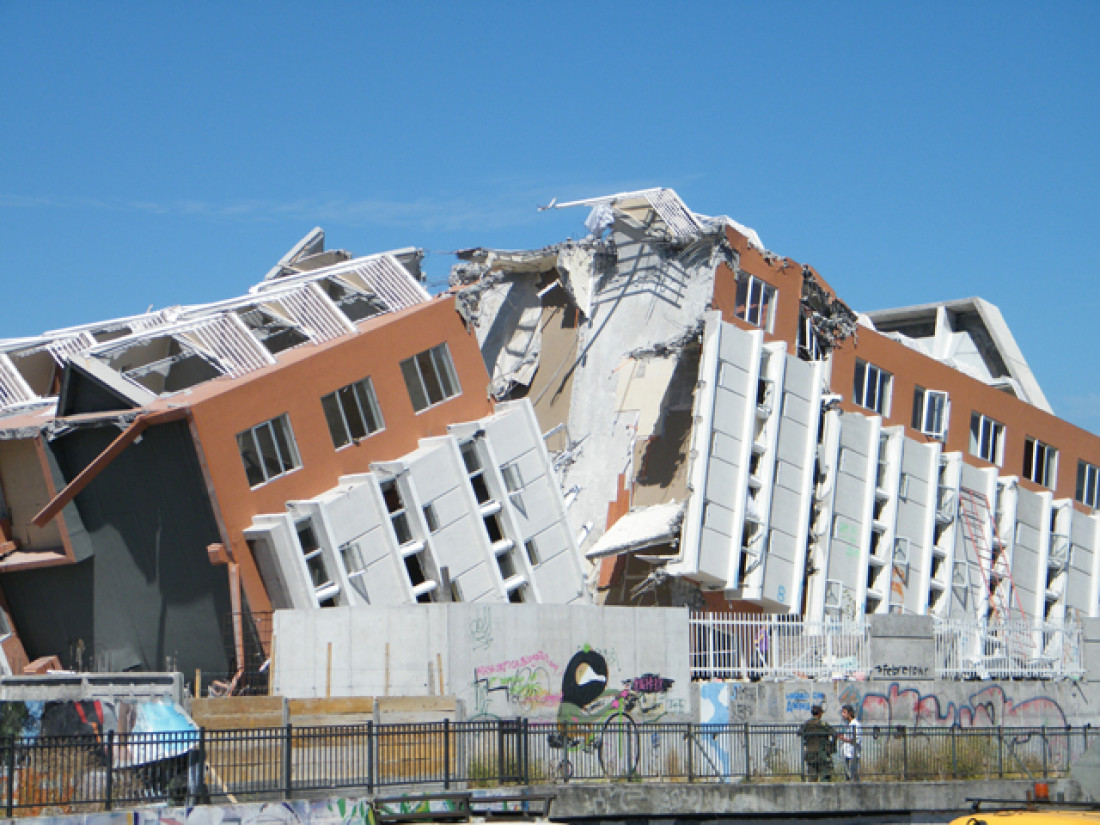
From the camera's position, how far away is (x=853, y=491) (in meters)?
37.6

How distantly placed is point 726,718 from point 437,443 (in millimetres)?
9253

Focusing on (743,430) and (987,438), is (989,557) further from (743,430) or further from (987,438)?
(743,430)

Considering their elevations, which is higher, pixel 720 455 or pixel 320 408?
pixel 320 408

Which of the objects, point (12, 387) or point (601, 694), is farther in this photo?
point (12, 387)

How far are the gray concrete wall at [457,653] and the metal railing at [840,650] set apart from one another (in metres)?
2.76

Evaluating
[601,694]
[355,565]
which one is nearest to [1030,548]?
[601,694]

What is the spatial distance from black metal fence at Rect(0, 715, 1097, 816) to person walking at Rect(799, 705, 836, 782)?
0.53 ft

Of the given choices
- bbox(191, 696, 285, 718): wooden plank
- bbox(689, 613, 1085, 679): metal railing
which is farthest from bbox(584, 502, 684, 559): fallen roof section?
bbox(191, 696, 285, 718): wooden plank

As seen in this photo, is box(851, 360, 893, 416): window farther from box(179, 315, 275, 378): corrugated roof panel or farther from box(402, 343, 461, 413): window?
box(179, 315, 275, 378): corrugated roof panel

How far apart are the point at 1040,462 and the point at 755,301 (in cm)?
1511

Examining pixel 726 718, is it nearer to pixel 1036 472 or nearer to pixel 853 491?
pixel 853 491

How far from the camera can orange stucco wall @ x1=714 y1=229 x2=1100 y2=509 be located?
3656cm

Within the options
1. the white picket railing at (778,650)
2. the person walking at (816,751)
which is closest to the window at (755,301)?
the white picket railing at (778,650)

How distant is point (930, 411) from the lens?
136ft
